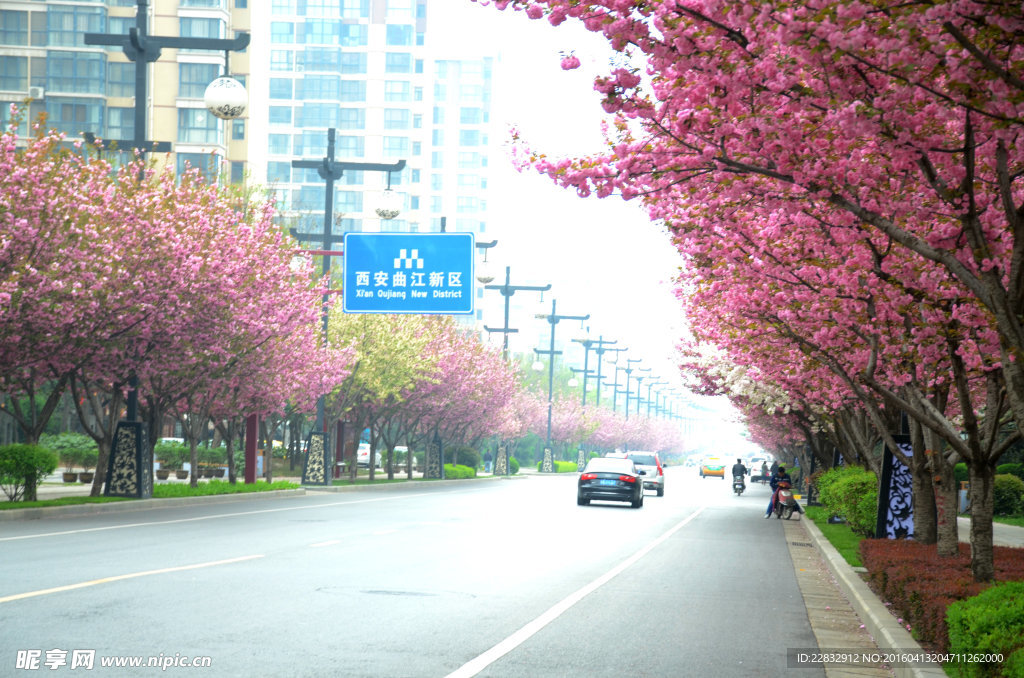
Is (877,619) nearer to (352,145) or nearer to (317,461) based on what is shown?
(317,461)

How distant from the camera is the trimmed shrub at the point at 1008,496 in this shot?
3906 cm

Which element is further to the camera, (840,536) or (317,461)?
(317,461)

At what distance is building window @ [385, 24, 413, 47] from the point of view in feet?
453

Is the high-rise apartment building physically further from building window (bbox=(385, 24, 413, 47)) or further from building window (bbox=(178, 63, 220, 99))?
building window (bbox=(385, 24, 413, 47))

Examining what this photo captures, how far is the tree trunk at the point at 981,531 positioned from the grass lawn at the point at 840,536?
20.8ft

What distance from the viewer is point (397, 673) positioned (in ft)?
29.7

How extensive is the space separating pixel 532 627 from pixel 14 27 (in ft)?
279

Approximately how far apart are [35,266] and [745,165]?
18547 millimetres

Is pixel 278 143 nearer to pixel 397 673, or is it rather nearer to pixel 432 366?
pixel 432 366

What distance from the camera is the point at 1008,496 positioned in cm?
3916

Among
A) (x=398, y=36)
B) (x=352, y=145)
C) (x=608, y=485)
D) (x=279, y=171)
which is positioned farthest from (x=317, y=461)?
(x=398, y=36)

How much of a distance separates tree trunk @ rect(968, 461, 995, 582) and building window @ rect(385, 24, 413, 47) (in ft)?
427

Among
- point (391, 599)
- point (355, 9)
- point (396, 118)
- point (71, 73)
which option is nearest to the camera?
point (391, 599)

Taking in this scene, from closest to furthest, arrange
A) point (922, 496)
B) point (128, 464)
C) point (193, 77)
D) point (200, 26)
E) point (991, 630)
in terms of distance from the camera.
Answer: point (991, 630), point (922, 496), point (128, 464), point (193, 77), point (200, 26)
